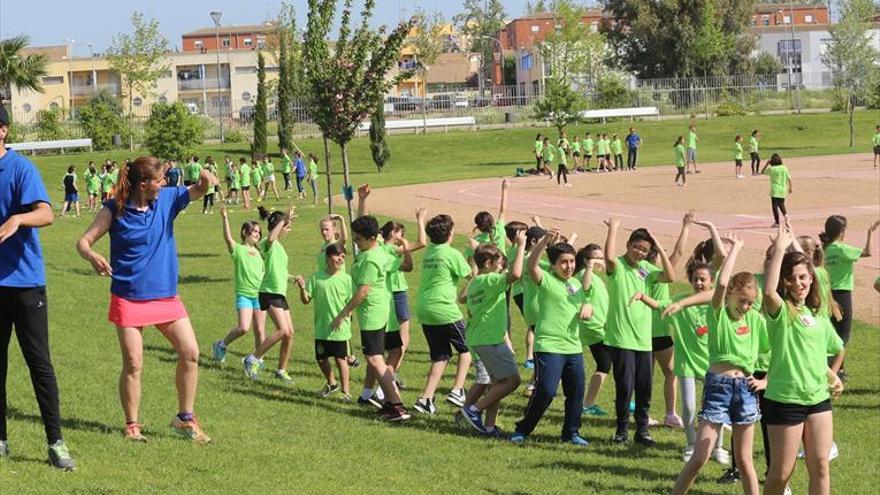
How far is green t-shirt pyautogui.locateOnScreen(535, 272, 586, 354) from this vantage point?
10062mm

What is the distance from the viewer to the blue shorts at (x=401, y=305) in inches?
539

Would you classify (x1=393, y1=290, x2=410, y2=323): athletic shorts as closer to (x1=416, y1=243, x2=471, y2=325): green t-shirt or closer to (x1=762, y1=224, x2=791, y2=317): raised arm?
(x1=416, y1=243, x2=471, y2=325): green t-shirt

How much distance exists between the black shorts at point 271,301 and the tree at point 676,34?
82471 millimetres

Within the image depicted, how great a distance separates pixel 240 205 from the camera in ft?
142

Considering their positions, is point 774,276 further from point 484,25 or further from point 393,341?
point 484,25

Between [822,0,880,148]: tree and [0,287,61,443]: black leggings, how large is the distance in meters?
70.0

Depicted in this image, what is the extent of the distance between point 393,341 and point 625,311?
305 cm

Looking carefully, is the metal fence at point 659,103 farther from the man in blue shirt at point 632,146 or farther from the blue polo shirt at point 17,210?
the blue polo shirt at point 17,210

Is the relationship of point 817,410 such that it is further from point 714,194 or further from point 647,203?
point 714,194

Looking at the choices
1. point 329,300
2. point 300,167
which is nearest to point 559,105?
point 300,167

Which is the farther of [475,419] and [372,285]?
[372,285]

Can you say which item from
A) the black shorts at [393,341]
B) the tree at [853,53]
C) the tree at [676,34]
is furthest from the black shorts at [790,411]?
the tree at [676,34]

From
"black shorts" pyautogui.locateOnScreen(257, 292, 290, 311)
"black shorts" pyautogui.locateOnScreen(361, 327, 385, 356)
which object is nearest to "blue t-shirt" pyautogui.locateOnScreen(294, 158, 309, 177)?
"black shorts" pyautogui.locateOnScreen(257, 292, 290, 311)

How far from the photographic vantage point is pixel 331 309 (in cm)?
1192
